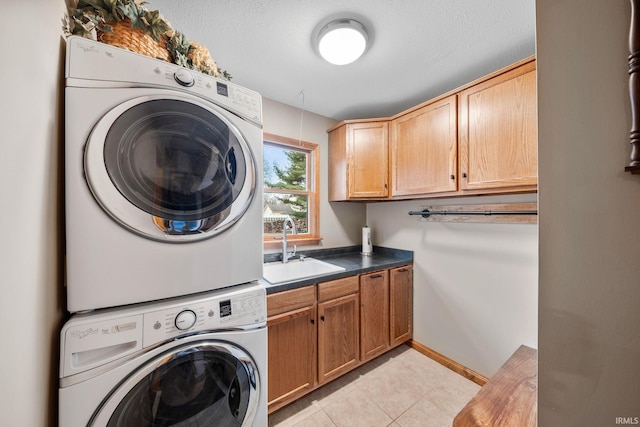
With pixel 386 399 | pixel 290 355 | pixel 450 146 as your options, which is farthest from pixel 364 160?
pixel 386 399

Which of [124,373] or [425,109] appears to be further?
[425,109]

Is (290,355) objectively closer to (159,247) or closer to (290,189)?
(159,247)

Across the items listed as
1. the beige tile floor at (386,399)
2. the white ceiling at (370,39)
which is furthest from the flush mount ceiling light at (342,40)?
the beige tile floor at (386,399)

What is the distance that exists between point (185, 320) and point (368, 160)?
6.27 ft

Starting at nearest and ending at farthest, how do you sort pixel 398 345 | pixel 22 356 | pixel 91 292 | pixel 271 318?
1. pixel 22 356
2. pixel 91 292
3. pixel 271 318
4. pixel 398 345

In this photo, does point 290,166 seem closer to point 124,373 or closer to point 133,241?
point 133,241

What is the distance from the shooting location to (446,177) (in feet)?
5.60

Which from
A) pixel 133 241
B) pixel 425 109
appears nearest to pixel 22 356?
pixel 133 241

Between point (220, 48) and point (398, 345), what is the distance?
287cm

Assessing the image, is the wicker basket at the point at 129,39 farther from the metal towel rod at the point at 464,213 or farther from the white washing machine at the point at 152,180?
the metal towel rod at the point at 464,213

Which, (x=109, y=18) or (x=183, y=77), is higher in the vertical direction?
(x=109, y=18)

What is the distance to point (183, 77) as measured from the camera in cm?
84

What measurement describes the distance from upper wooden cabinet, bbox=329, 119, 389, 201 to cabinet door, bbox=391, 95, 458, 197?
9 centimetres

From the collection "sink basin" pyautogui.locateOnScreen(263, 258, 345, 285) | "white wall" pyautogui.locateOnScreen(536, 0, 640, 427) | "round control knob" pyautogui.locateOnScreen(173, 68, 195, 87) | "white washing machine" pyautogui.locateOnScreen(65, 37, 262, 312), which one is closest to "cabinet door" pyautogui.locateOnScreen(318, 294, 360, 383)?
"sink basin" pyautogui.locateOnScreen(263, 258, 345, 285)
